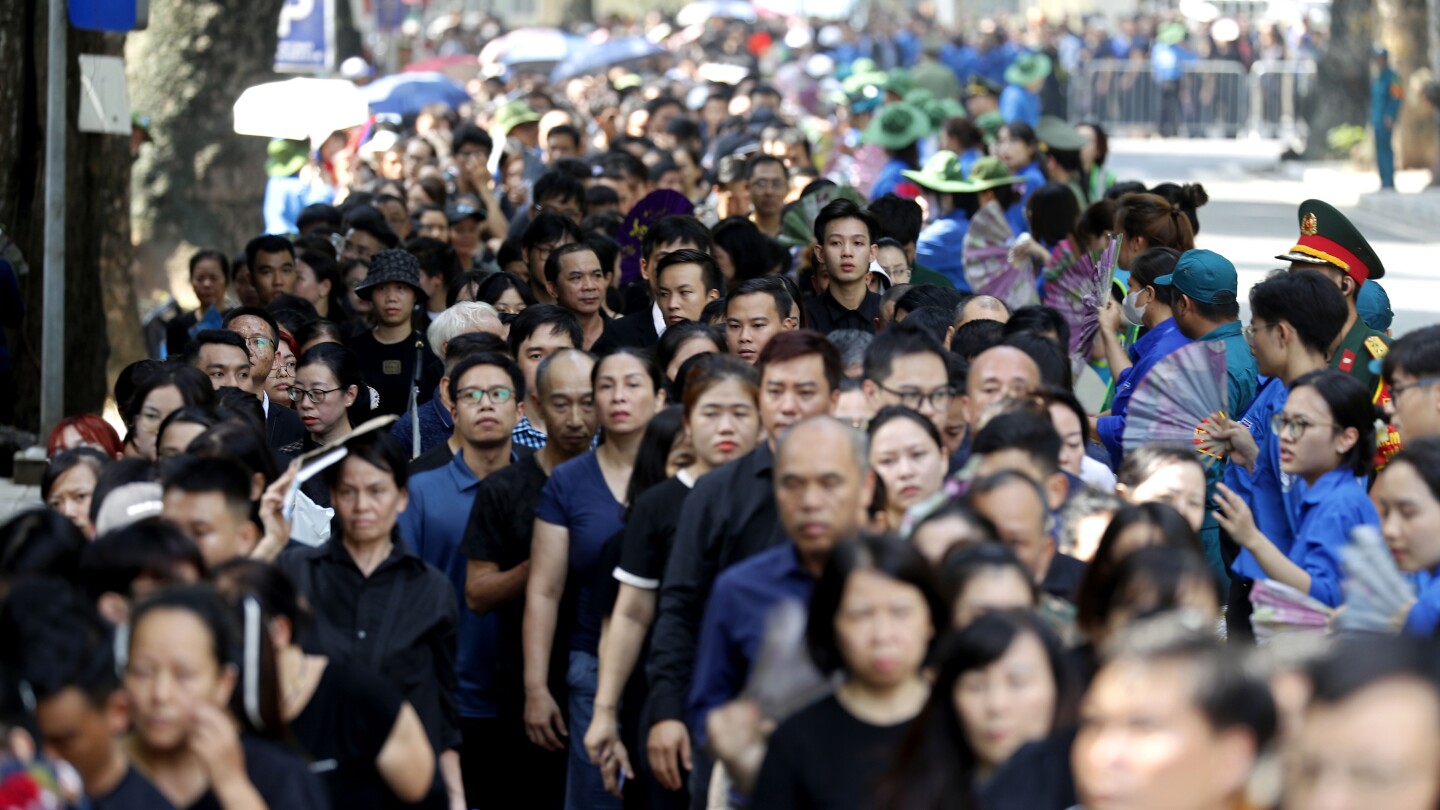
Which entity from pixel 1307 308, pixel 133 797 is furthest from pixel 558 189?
pixel 133 797

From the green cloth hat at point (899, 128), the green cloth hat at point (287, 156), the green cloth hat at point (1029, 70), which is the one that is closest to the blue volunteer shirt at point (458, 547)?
the green cloth hat at point (899, 128)

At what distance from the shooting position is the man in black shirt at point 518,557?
7.12 metres

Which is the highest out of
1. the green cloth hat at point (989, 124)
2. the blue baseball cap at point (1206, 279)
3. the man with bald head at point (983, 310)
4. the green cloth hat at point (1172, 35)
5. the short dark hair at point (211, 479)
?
the green cloth hat at point (1172, 35)

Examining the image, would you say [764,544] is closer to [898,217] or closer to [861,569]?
[861,569]

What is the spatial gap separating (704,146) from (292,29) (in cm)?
435

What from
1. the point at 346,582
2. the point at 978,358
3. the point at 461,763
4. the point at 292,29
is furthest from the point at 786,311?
the point at 292,29

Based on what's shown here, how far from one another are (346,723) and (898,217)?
6736 millimetres

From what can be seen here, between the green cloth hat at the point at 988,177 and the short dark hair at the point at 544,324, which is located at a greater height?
the green cloth hat at the point at 988,177

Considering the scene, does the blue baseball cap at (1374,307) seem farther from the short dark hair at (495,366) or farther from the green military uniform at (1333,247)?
the short dark hair at (495,366)

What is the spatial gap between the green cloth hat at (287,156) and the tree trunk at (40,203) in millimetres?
3983

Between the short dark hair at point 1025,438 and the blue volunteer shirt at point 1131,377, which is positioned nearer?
the short dark hair at point 1025,438

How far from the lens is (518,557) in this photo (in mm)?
7152

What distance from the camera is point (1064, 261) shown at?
1059 cm

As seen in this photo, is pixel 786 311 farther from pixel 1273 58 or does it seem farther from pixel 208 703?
pixel 1273 58
